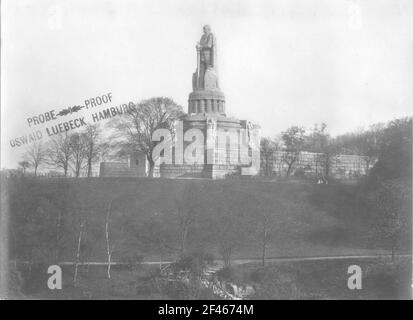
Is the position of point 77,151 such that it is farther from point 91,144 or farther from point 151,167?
point 151,167

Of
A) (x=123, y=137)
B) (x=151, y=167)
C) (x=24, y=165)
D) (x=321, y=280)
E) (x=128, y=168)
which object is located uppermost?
(x=123, y=137)

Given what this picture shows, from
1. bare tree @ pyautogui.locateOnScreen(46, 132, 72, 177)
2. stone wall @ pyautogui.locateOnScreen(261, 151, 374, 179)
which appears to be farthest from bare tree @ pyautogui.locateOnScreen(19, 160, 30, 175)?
stone wall @ pyautogui.locateOnScreen(261, 151, 374, 179)

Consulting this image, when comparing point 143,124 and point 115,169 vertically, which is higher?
point 143,124

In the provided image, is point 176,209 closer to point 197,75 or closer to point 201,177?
point 201,177

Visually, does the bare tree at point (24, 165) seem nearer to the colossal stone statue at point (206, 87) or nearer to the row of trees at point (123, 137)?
the row of trees at point (123, 137)

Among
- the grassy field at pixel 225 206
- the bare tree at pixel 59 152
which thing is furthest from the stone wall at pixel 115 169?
the grassy field at pixel 225 206

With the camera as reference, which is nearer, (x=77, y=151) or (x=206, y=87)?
(x=77, y=151)

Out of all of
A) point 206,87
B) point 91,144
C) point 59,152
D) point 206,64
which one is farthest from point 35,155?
point 206,64
